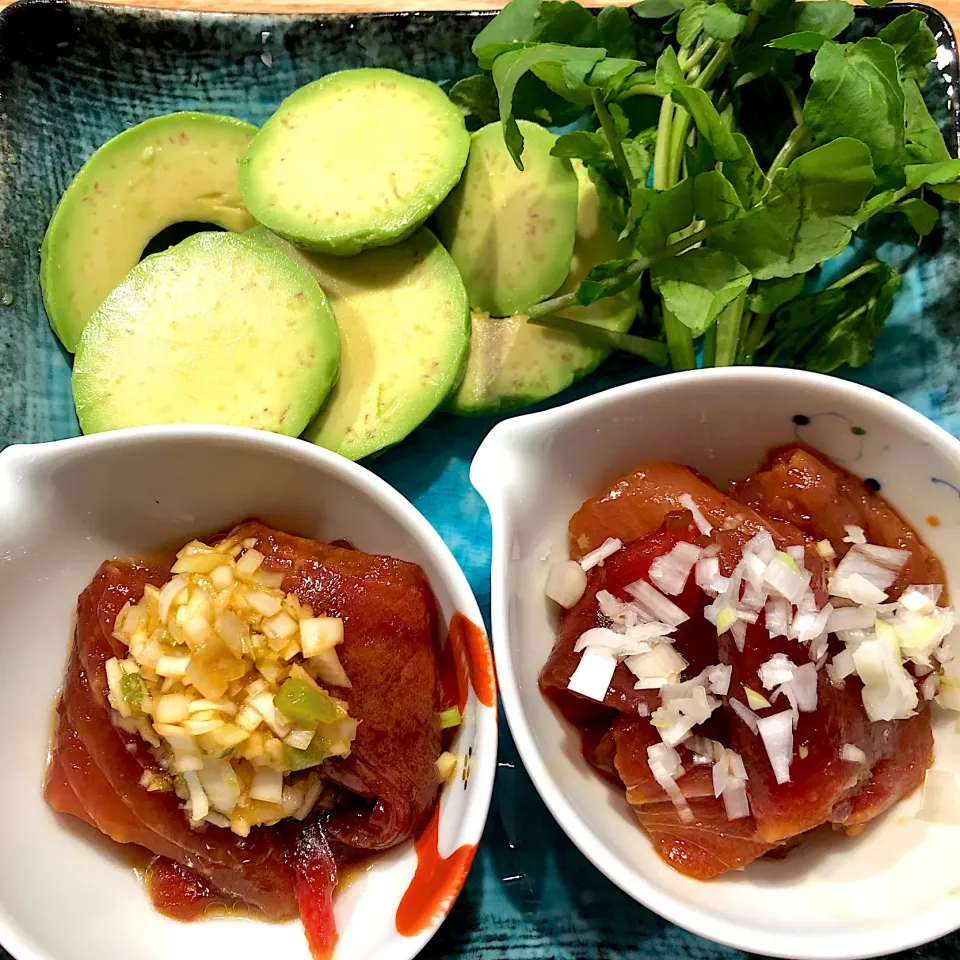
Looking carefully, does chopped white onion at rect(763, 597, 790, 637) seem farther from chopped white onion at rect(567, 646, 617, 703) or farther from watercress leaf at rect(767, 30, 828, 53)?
watercress leaf at rect(767, 30, 828, 53)

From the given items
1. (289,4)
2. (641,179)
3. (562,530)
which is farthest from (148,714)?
(289,4)

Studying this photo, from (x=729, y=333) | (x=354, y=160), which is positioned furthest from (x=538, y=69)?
(x=729, y=333)

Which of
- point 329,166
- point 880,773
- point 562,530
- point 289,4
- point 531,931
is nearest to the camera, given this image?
point 880,773

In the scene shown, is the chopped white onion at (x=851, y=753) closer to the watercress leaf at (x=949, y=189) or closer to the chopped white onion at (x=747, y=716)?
the chopped white onion at (x=747, y=716)

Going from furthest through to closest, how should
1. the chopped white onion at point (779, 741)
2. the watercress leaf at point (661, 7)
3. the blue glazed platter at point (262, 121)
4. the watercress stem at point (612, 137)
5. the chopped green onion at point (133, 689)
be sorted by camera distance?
the watercress leaf at point (661, 7) < the blue glazed platter at point (262, 121) < the watercress stem at point (612, 137) < the chopped green onion at point (133, 689) < the chopped white onion at point (779, 741)

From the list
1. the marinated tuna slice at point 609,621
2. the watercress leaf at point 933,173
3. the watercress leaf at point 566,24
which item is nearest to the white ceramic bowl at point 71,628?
the marinated tuna slice at point 609,621

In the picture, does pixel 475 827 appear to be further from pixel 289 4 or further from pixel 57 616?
pixel 289 4

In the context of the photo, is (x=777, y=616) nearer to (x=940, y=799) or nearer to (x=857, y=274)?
(x=940, y=799)
